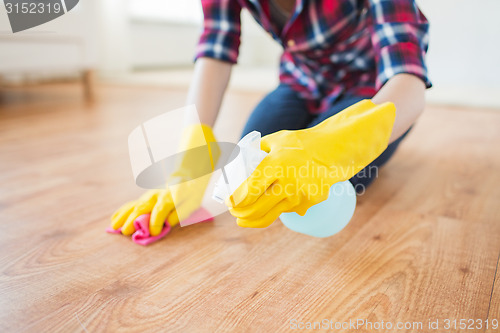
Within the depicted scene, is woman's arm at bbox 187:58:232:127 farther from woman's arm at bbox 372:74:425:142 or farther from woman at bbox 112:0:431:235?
woman's arm at bbox 372:74:425:142

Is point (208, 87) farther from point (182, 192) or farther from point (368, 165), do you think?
point (368, 165)

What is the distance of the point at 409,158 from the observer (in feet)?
4.28

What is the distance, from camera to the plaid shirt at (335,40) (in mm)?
765

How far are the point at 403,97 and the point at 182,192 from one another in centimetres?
39

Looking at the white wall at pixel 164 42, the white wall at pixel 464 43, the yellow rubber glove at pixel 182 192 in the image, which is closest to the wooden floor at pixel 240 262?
the yellow rubber glove at pixel 182 192

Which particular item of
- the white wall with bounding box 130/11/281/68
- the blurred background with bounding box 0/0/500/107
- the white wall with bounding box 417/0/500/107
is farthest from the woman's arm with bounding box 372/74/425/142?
the white wall with bounding box 130/11/281/68

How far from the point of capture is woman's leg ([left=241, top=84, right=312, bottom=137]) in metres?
1.02

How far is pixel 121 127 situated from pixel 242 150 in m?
1.30

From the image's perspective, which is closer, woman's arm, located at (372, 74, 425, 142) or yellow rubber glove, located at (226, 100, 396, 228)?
yellow rubber glove, located at (226, 100, 396, 228)

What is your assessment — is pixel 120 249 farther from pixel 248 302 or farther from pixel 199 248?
pixel 248 302

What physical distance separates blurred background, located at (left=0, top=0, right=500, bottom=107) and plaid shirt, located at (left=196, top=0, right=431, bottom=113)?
144 cm

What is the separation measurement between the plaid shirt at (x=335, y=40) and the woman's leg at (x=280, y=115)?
0.12ft

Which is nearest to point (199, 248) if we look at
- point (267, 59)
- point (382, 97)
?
point (382, 97)

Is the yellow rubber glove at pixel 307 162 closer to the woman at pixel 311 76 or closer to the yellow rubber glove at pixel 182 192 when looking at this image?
the woman at pixel 311 76
